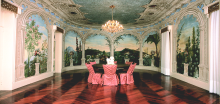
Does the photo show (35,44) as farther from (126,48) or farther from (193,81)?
(126,48)

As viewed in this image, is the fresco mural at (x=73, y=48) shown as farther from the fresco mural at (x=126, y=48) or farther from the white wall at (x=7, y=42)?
the white wall at (x=7, y=42)

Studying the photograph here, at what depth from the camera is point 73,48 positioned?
28.5ft

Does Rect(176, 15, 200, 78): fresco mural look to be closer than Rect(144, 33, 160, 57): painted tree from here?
Yes

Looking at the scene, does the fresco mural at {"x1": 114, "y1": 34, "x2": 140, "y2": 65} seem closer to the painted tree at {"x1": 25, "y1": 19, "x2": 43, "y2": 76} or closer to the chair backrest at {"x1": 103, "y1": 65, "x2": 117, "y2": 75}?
the chair backrest at {"x1": 103, "y1": 65, "x2": 117, "y2": 75}

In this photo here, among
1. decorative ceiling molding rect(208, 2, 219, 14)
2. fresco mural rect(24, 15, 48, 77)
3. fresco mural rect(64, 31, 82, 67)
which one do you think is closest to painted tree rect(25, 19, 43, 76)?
fresco mural rect(24, 15, 48, 77)

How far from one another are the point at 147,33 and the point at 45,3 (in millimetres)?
7315

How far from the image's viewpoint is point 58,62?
24.0ft

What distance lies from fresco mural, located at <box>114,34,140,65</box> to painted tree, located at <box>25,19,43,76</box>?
6543 millimetres

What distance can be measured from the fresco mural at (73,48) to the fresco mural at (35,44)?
2445mm

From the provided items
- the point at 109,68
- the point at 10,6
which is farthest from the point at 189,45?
the point at 10,6

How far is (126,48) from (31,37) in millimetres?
7299

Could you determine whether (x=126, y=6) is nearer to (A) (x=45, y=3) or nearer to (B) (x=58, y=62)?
(A) (x=45, y=3)

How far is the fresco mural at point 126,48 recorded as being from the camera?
32.2 feet

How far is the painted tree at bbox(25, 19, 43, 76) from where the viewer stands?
4.44 m
